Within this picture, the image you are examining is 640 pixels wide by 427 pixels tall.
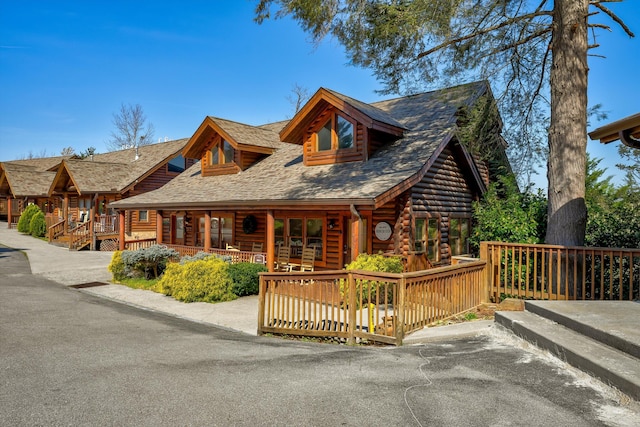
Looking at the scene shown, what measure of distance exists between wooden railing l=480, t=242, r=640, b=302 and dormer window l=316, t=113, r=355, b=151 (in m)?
7.89

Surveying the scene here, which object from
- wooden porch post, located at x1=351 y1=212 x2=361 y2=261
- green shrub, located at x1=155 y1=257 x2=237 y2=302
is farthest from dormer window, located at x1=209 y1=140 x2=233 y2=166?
wooden porch post, located at x1=351 y1=212 x2=361 y2=261

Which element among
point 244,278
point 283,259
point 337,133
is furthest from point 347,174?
point 244,278

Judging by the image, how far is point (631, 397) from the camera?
4113mm

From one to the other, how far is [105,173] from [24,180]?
15.5 metres

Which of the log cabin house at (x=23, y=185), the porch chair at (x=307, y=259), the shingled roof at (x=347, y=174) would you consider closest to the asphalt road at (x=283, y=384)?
the shingled roof at (x=347, y=174)

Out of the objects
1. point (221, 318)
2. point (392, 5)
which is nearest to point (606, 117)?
point (392, 5)

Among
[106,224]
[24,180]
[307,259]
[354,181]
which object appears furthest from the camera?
[24,180]

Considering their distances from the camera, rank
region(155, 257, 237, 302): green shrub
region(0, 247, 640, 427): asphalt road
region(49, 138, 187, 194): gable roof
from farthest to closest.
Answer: region(49, 138, 187, 194): gable roof, region(155, 257, 237, 302): green shrub, region(0, 247, 640, 427): asphalt road

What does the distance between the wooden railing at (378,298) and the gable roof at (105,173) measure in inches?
834

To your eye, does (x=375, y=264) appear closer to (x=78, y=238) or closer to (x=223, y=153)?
(x=223, y=153)

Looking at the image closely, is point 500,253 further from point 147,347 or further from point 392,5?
point 147,347

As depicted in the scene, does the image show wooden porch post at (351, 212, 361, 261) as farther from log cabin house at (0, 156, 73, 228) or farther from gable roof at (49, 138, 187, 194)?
log cabin house at (0, 156, 73, 228)

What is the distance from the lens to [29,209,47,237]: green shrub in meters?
32.1

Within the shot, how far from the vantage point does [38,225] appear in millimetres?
32062
